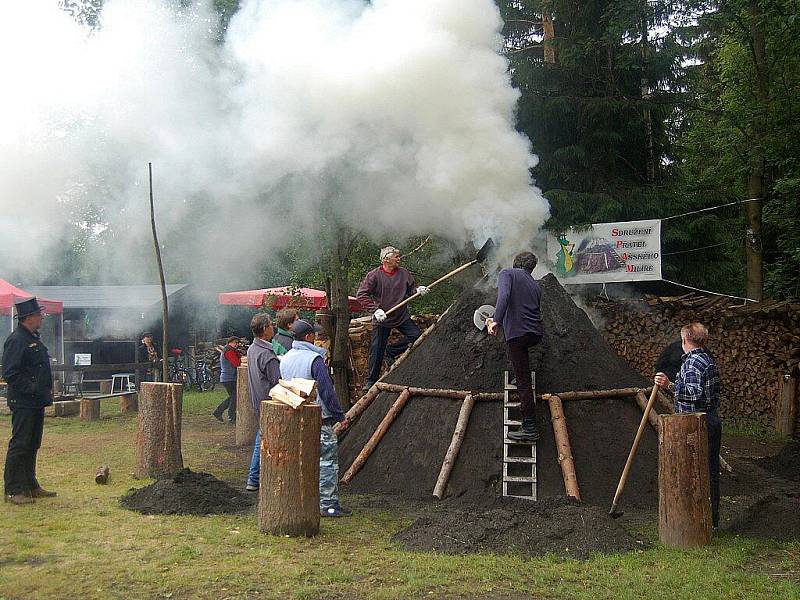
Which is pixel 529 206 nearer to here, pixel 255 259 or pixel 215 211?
pixel 215 211

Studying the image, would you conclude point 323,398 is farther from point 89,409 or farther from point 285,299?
point 89,409

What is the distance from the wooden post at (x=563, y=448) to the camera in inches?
257

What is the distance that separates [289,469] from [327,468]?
0.78 metres

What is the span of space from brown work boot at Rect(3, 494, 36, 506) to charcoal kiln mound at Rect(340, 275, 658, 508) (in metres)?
2.83

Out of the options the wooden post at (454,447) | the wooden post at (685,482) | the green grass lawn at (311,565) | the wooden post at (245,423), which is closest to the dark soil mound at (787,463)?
the green grass lawn at (311,565)

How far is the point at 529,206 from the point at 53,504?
565cm

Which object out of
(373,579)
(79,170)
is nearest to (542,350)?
(373,579)

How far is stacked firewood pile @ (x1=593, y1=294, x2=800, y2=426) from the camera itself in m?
11.5

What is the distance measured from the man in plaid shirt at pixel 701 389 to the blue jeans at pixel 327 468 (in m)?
2.59

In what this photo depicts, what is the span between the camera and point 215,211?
11.8 meters

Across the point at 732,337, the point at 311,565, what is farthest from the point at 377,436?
the point at 732,337

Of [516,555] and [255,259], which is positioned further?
[255,259]

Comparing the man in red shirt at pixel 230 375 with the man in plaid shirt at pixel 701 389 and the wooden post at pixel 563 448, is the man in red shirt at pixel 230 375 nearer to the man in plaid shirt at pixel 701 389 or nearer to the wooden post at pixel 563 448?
the wooden post at pixel 563 448

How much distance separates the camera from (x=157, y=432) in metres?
7.76
